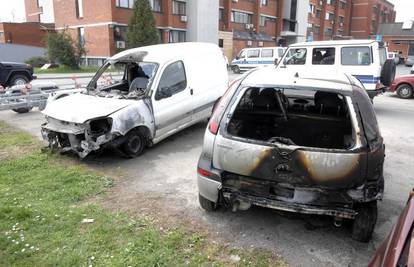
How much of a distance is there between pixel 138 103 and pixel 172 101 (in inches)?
35.3

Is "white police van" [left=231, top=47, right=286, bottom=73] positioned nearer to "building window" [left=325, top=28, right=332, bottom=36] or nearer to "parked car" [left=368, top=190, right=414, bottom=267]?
"parked car" [left=368, top=190, right=414, bottom=267]

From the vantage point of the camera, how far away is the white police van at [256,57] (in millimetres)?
25312

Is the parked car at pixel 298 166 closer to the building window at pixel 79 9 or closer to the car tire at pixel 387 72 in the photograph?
the car tire at pixel 387 72

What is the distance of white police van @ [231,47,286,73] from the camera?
2531 cm

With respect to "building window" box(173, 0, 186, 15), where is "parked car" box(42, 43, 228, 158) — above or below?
below

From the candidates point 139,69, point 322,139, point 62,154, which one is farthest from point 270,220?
point 139,69

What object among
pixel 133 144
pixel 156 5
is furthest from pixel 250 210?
pixel 156 5

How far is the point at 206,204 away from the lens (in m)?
4.02

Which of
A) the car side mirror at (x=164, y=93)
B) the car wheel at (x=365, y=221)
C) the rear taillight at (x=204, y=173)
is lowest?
the car wheel at (x=365, y=221)

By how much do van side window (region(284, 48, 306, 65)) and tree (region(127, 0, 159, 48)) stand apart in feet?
58.1

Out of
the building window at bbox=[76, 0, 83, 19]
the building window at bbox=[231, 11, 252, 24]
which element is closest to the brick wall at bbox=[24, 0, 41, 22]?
the building window at bbox=[76, 0, 83, 19]

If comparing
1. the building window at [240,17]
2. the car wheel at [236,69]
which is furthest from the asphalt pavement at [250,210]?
the building window at [240,17]

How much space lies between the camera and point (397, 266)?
1.62 metres

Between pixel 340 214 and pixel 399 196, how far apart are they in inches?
75.8
